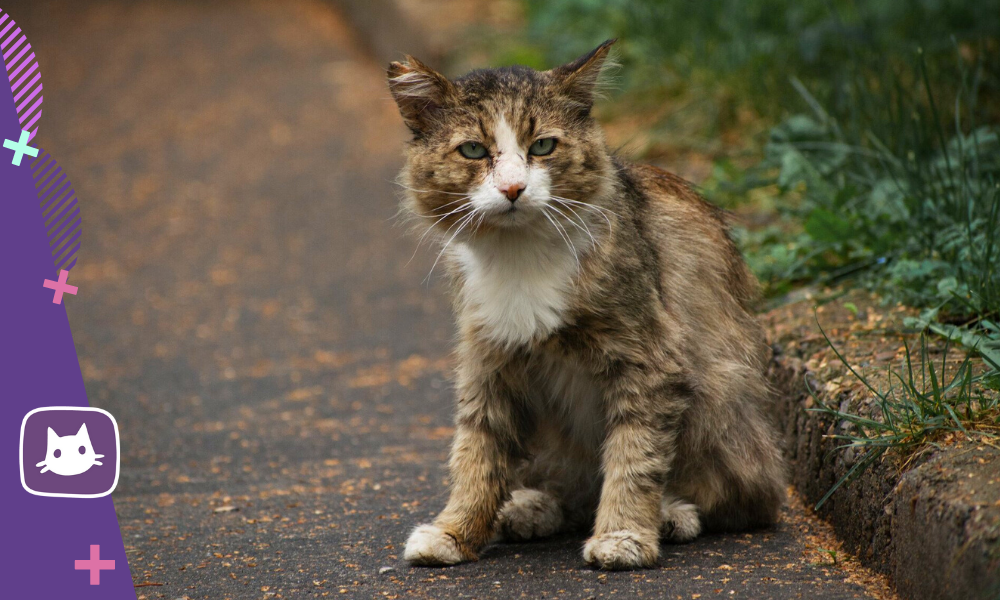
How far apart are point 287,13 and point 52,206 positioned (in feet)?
39.6

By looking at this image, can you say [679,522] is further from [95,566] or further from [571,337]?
[95,566]

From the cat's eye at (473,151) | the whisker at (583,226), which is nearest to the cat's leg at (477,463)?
the whisker at (583,226)

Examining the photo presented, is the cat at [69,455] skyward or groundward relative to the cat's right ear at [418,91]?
groundward

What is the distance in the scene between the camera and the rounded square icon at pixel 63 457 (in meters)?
3.13

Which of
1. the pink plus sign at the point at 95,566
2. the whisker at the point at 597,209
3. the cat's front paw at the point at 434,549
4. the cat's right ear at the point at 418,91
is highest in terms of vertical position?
the cat's right ear at the point at 418,91

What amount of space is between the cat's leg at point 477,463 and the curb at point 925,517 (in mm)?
1014

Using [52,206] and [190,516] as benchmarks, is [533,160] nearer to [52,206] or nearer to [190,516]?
[52,206]

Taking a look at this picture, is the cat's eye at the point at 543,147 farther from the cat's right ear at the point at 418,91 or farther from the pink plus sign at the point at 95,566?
the pink plus sign at the point at 95,566

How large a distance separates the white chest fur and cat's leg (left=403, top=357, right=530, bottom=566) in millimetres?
188

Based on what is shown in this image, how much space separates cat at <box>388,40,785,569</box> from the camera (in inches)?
117

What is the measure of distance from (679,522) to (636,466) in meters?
0.34

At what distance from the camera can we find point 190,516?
3.80 meters

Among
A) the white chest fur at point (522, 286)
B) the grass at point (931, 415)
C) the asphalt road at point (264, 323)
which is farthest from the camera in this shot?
the asphalt road at point (264, 323)

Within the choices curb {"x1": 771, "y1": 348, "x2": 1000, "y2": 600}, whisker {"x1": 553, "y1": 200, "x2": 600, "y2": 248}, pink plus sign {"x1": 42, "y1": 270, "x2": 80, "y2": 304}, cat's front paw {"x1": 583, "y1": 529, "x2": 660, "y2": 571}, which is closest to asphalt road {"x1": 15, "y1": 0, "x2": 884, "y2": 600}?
cat's front paw {"x1": 583, "y1": 529, "x2": 660, "y2": 571}
